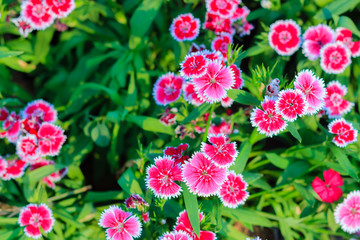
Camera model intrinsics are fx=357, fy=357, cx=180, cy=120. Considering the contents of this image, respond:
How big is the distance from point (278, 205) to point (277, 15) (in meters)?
1.46

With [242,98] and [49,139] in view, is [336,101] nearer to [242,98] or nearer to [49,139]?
[242,98]

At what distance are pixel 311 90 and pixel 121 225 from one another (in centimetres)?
116

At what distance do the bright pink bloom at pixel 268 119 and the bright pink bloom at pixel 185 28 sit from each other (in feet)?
3.05

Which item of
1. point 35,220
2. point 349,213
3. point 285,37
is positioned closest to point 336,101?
point 285,37

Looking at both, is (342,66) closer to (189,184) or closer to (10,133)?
(189,184)

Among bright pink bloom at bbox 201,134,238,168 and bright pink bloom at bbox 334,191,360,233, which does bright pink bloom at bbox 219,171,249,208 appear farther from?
bright pink bloom at bbox 334,191,360,233

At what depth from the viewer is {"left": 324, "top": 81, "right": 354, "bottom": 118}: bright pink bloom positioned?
2436 millimetres

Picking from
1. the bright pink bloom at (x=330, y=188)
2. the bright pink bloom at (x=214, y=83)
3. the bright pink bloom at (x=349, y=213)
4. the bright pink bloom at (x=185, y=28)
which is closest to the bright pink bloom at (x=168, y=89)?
the bright pink bloom at (x=185, y=28)

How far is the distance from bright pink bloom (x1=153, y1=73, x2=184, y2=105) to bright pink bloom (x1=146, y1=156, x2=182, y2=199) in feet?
2.04

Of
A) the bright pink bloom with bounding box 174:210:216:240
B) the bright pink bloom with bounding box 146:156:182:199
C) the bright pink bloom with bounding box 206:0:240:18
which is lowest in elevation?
the bright pink bloom with bounding box 174:210:216:240

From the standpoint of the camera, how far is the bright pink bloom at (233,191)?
1.99 meters

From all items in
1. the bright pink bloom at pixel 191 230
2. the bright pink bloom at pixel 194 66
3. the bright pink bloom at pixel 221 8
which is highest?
the bright pink bloom at pixel 221 8

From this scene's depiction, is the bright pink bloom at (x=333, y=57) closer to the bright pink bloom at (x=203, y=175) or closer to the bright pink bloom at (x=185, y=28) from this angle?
the bright pink bloom at (x=185, y=28)

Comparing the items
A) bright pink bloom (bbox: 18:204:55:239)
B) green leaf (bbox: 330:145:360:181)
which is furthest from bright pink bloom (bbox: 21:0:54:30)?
green leaf (bbox: 330:145:360:181)
